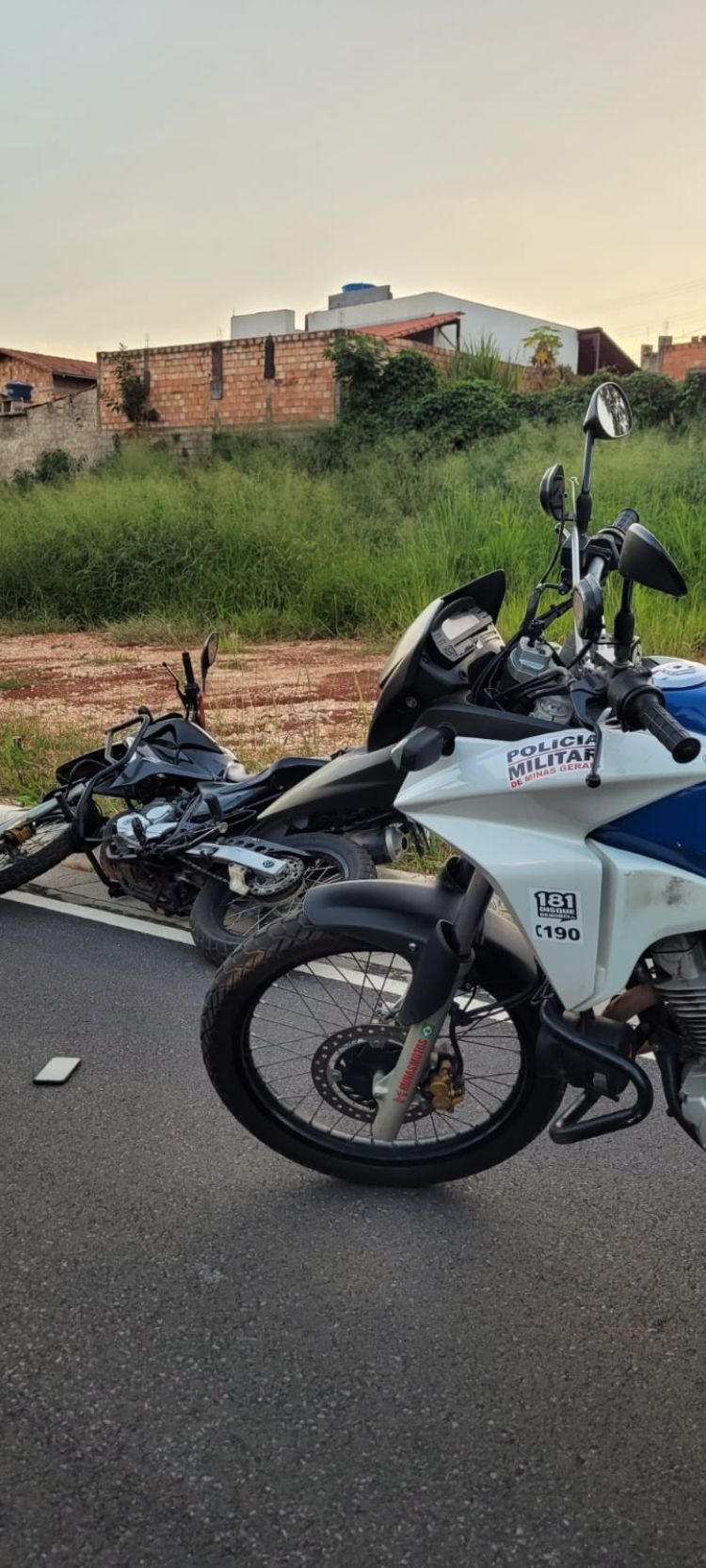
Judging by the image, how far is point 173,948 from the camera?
13.7ft

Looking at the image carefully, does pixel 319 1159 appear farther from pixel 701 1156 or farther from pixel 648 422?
pixel 648 422

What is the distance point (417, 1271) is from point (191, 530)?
43.9ft

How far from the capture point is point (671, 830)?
203cm

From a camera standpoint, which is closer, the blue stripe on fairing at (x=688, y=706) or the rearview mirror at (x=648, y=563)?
the rearview mirror at (x=648, y=563)

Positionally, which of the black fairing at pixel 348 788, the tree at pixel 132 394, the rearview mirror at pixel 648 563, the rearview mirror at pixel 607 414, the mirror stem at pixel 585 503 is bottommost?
the black fairing at pixel 348 788

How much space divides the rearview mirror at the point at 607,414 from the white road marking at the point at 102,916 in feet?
8.55

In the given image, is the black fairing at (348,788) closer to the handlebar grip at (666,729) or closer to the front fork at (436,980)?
the front fork at (436,980)

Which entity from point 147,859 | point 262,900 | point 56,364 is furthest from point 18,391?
point 262,900

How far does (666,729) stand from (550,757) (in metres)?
0.31

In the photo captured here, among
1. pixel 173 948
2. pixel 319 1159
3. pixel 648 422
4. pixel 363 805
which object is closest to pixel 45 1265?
pixel 319 1159

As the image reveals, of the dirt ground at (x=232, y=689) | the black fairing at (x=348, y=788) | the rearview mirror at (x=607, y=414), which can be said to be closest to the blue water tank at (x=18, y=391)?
the dirt ground at (x=232, y=689)

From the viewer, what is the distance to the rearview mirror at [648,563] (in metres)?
1.75

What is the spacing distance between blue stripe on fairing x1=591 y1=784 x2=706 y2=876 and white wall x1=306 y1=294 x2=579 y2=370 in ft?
101

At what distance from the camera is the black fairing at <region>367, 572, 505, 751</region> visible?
2307 mm
